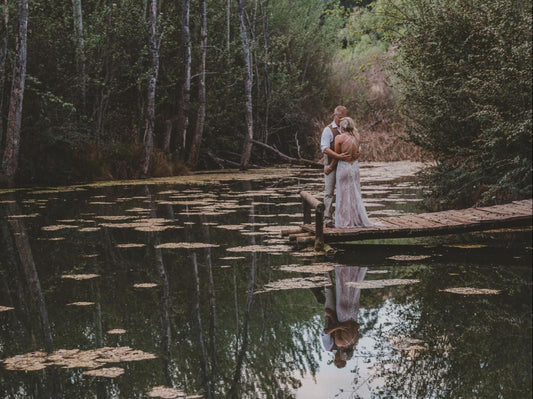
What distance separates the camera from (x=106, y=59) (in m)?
24.4

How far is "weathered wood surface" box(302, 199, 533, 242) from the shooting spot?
10.0 meters

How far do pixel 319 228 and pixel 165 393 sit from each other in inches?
208

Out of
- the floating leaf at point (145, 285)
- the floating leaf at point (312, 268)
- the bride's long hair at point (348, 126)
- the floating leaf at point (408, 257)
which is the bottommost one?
the floating leaf at point (408, 257)

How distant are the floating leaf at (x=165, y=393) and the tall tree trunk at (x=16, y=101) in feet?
56.3

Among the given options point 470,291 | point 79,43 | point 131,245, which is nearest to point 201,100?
point 79,43

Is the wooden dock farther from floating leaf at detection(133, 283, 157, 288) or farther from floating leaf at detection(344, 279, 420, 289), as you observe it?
floating leaf at detection(133, 283, 157, 288)

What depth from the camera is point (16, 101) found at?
20.5 m

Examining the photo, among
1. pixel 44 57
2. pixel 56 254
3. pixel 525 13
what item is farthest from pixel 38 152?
pixel 525 13

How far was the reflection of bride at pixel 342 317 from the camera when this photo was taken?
5.71 meters

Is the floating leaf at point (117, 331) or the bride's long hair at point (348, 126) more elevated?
the bride's long hair at point (348, 126)

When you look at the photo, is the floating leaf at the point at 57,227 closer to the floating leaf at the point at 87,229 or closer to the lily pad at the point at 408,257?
the floating leaf at the point at 87,229

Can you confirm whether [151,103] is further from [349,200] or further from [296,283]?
[296,283]

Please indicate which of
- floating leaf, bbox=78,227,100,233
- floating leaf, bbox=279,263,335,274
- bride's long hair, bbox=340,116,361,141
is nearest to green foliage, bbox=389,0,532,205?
bride's long hair, bbox=340,116,361,141

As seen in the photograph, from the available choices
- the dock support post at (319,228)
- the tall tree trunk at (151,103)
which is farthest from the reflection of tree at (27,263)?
the tall tree trunk at (151,103)
